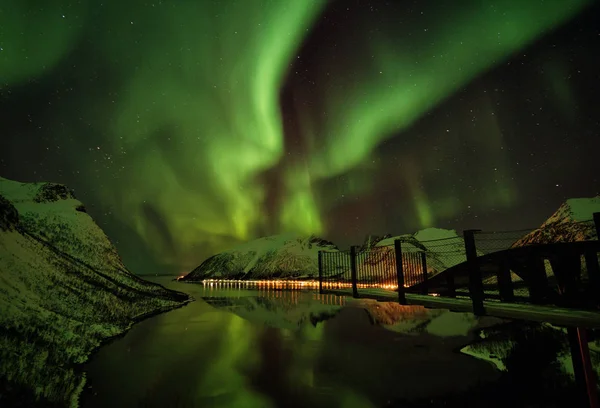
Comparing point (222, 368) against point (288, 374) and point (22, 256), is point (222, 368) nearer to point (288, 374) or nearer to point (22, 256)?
point (288, 374)

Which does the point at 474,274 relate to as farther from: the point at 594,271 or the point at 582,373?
the point at 582,373

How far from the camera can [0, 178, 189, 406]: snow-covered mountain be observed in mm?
14211

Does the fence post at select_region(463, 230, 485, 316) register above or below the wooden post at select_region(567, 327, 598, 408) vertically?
above

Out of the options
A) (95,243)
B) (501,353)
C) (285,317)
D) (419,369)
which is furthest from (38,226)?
(501,353)

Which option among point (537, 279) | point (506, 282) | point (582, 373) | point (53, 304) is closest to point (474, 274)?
point (506, 282)

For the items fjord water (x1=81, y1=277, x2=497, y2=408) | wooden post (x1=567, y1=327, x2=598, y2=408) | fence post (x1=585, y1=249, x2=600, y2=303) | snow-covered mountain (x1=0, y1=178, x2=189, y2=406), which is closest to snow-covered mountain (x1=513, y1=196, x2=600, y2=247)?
fjord water (x1=81, y1=277, x2=497, y2=408)

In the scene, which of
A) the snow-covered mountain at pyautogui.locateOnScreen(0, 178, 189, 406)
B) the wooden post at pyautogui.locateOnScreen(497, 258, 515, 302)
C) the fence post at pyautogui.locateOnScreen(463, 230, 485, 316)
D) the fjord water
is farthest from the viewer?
the fjord water

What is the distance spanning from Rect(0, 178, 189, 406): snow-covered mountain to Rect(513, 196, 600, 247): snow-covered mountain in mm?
44977

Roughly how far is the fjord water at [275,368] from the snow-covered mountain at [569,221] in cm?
2118

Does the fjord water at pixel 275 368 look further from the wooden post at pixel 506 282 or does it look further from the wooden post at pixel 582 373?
the wooden post at pixel 506 282

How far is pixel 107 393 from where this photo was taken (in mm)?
15805

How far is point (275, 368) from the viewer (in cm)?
2105

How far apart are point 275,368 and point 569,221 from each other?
4597cm

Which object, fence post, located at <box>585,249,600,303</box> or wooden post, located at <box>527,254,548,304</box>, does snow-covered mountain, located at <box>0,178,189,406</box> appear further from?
fence post, located at <box>585,249,600,303</box>
